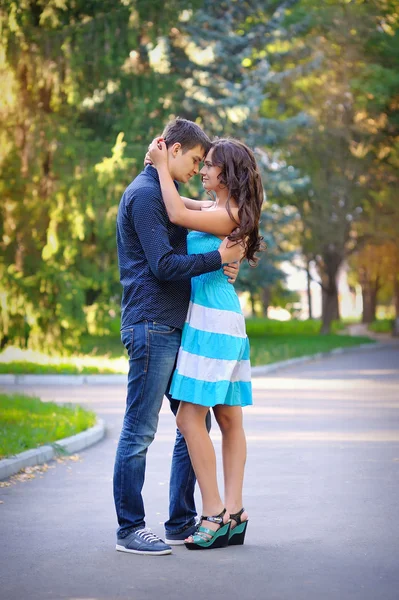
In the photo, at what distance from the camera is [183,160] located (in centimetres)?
591

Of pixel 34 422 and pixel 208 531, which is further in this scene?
pixel 34 422

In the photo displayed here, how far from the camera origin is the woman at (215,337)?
590 cm

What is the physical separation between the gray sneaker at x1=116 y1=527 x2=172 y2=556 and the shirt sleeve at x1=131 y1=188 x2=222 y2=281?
1.31 metres

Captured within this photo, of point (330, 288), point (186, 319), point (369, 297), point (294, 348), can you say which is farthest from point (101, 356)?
point (369, 297)

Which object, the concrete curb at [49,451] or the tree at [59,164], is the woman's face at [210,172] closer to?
the concrete curb at [49,451]

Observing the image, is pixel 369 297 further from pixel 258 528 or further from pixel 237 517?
pixel 237 517

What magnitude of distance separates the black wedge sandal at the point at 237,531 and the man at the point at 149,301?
417 millimetres

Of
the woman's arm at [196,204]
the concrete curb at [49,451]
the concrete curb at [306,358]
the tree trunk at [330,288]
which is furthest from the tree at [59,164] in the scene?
the tree trunk at [330,288]

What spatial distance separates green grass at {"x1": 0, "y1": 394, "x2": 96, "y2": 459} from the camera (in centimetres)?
980

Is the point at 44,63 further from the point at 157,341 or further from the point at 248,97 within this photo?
the point at 157,341

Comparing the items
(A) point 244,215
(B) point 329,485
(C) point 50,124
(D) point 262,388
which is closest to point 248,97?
(C) point 50,124

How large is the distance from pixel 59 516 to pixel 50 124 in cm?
1796

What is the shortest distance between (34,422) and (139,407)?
5.80 m

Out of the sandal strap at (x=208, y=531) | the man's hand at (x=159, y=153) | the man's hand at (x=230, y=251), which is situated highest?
the man's hand at (x=159, y=153)
